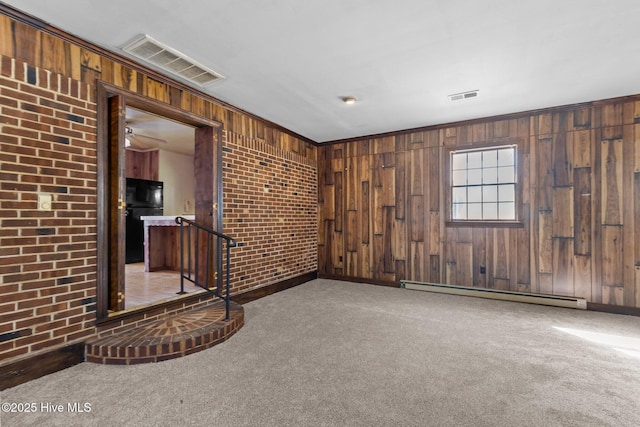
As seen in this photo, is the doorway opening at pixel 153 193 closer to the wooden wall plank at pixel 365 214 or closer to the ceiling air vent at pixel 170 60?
the ceiling air vent at pixel 170 60

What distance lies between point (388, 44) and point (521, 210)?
312 cm

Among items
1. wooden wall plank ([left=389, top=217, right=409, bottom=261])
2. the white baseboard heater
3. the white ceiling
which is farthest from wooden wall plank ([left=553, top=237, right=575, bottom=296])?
wooden wall plank ([left=389, top=217, right=409, bottom=261])

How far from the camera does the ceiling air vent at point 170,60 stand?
2.41 meters

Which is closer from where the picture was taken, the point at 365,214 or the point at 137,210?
the point at 365,214

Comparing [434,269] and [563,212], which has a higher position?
[563,212]

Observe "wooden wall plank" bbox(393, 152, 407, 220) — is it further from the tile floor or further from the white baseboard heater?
the tile floor

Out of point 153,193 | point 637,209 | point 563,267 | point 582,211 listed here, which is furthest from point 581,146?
point 153,193

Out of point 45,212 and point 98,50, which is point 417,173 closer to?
point 98,50

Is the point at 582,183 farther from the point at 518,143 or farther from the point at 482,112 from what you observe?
the point at 482,112

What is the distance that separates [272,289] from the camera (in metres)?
4.39

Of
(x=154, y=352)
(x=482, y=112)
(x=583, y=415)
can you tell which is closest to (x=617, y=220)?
(x=482, y=112)

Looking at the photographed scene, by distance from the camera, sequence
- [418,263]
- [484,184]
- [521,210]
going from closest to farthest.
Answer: [521,210]
[484,184]
[418,263]

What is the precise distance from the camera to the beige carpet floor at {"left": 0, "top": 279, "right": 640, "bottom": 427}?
1628 mm

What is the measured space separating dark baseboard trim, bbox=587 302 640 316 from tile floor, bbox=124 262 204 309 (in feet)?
16.2
